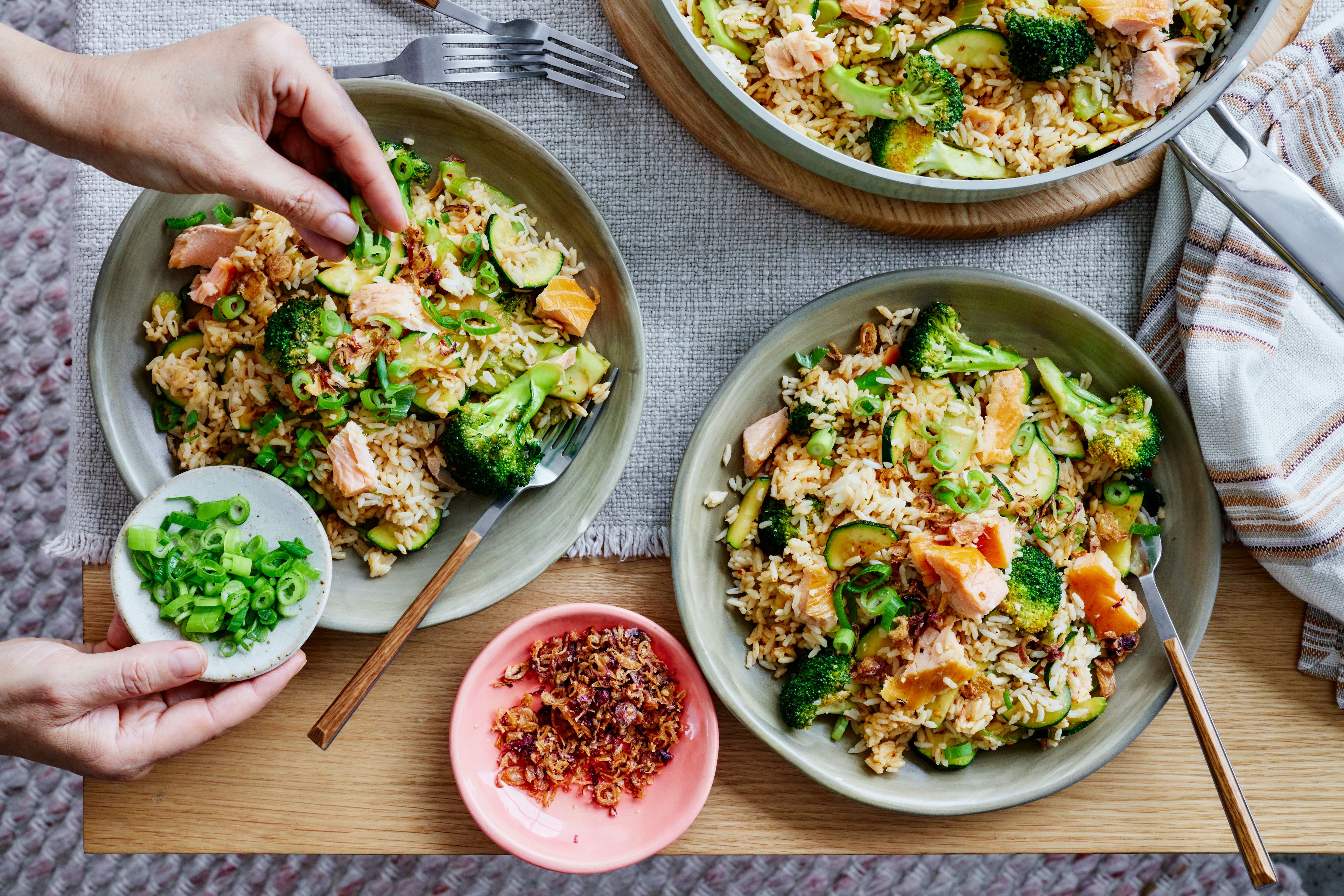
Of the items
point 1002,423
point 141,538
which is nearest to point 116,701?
point 141,538

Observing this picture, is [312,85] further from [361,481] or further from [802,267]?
[802,267]

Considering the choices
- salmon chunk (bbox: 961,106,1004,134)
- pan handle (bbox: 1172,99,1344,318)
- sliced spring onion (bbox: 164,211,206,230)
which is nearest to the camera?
pan handle (bbox: 1172,99,1344,318)

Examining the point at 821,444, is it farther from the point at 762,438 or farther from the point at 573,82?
the point at 573,82

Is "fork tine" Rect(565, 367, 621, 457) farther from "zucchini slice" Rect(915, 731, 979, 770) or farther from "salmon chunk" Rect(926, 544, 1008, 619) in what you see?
"zucchini slice" Rect(915, 731, 979, 770)

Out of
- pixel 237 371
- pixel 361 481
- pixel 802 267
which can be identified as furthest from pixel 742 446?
pixel 237 371

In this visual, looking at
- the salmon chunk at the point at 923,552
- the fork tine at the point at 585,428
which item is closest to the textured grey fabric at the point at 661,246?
the fork tine at the point at 585,428

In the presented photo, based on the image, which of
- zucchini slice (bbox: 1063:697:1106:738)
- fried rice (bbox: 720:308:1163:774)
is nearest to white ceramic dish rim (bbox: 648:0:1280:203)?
fried rice (bbox: 720:308:1163:774)
